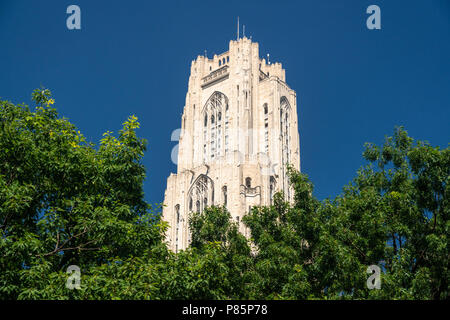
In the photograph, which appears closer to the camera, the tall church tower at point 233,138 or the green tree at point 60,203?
the green tree at point 60,203

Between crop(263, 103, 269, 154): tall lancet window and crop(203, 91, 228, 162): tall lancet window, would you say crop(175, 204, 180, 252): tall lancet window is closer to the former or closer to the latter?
crop(203, 91, 228, 162): tall lancet window

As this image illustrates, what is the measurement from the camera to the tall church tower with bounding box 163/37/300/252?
234ft

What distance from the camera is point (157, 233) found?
2012cm

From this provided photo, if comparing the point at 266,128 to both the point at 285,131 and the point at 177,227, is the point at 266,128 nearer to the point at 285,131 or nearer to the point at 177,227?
the point at 285,131

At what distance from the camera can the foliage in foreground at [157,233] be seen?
54.7 ft

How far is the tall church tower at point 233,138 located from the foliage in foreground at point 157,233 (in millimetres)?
43786

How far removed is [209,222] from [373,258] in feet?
35.1

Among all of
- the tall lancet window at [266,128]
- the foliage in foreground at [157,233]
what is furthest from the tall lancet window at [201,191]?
the foliage in foreground at [157,233]

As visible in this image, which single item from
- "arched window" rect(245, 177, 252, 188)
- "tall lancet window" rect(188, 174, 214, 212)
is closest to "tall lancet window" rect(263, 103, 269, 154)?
"arched window" rect(245, 177, 252, 188)

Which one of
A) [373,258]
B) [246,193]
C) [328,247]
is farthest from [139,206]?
[246,193]

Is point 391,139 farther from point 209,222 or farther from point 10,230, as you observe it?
point 10,230

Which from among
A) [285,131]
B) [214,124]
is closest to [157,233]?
[214,124]

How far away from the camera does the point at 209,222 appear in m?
30.4

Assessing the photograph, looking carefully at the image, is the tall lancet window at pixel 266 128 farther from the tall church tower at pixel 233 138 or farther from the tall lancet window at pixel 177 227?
the tall lancet window at pixel 177 227
